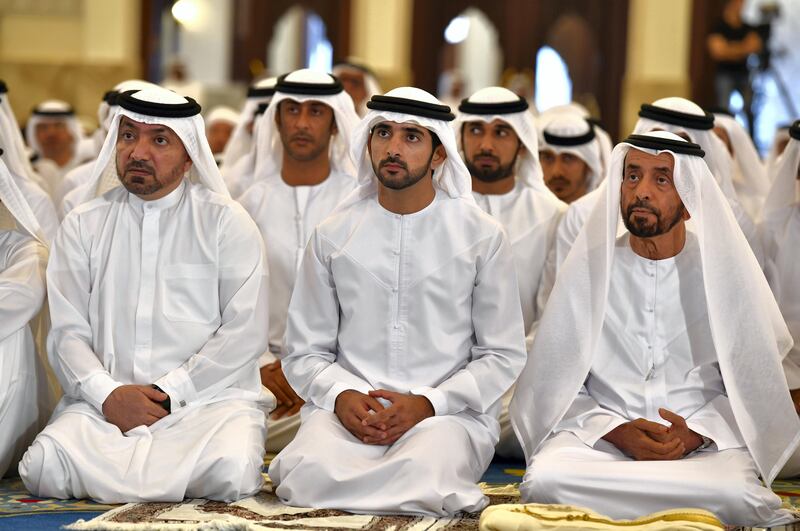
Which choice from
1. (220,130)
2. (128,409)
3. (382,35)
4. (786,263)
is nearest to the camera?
(128,409)

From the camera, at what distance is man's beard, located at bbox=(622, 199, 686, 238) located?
178 inches

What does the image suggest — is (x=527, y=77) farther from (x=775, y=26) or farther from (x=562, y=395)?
(x=562, y=395)

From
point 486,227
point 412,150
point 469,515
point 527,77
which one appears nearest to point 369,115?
point 412,150

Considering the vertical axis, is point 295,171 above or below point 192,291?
above

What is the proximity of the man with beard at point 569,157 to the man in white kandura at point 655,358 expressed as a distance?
2.22 metres

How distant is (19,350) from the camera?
190 inches

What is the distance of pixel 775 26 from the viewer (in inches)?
520

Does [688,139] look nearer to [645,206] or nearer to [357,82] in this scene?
[645,206]

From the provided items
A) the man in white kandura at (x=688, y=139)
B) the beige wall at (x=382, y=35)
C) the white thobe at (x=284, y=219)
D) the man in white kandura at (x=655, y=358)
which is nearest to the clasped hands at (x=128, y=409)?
the white thobe at (x=284, y=219)

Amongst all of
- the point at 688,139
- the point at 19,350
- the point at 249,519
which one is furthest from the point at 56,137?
the point at 249,519

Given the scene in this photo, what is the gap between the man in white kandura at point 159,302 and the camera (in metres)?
4.55

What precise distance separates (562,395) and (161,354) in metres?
1.42

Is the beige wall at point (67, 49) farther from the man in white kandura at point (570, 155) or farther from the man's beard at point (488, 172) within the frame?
the man's beard at point (488, 172)

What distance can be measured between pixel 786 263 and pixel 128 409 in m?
2.82
